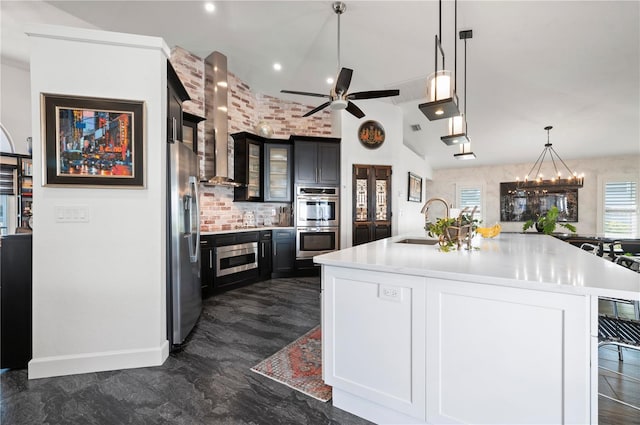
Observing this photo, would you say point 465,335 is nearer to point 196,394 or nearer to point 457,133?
point 196,394

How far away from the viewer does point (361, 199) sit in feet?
17.8

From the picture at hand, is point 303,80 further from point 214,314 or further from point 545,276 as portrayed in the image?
point 545,276

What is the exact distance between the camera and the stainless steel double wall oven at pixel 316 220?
5.16 meters

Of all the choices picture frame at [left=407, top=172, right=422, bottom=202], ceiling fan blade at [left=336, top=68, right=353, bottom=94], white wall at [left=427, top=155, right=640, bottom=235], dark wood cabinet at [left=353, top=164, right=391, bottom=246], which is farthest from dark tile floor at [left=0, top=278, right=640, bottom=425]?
white wall at [left=427, top=155, right=640, bottom=235]

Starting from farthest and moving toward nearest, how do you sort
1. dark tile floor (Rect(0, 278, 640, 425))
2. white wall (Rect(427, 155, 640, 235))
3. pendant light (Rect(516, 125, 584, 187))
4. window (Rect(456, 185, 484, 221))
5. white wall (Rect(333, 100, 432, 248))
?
window (Rect(456, 185, 484, 221)) → white wall (Rect(427, 155, 640, 235)) → pendant light (Rect(516, 125, 584, 187)) → white wall (Rect(333, 100, 432, 248)) → dark tile floor (Rect(0, 278, 640, 425))

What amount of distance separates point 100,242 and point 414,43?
3.77m

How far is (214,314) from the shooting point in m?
3.25

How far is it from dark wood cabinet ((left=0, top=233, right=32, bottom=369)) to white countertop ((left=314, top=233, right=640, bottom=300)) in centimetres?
216

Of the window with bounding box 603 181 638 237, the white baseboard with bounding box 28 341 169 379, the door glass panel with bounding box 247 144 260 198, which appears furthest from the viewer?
the window with bounding box 603 181 638 237

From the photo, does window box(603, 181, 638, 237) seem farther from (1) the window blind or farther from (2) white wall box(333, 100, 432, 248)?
(2) white wall box(333, 100, 432, 248)

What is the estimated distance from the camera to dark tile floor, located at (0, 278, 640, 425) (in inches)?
63.4

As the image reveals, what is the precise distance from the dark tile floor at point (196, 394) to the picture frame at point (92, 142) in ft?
4.47

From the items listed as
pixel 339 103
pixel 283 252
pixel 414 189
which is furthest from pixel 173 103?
pixel 414 189

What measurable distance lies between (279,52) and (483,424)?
14.0 ft
